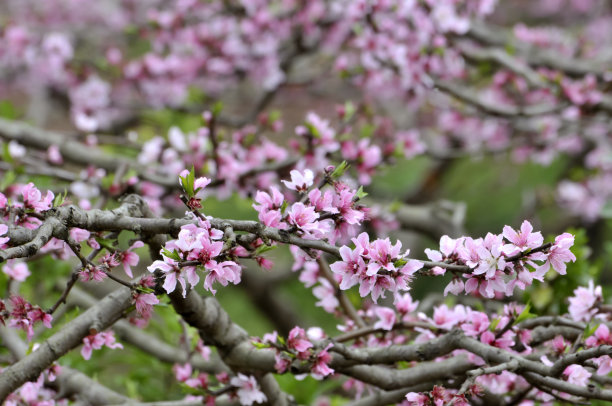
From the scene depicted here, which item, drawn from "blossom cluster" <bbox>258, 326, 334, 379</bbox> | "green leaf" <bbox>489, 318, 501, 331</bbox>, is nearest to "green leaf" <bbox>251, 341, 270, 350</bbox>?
"blossom cluster" <bbox>258, 326, 334, 379</bbox>

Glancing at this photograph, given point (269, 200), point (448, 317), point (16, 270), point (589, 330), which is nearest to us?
point (269, 200)

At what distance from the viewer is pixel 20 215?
1960 millimetres

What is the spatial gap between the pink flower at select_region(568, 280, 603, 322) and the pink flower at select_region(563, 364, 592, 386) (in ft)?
1.39

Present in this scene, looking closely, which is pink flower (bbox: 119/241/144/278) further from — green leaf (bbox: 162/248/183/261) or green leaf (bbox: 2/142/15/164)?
green leaf (bbox: 2/142/15/164)

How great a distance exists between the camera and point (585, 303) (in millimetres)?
2438

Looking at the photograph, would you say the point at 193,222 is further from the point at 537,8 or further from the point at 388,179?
the point at 537,8

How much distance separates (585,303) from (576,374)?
0.49m

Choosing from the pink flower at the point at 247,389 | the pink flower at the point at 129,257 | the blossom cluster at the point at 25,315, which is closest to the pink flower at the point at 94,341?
the blossom cluster at the point at 25,315

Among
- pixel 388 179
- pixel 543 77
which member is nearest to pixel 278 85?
pixel 543 77

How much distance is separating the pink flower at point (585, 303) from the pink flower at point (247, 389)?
3.81 feet

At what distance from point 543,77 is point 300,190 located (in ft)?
8.81

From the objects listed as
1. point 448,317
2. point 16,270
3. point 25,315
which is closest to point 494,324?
point 448,317

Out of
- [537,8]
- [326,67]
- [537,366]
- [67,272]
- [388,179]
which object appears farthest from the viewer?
[537,8]

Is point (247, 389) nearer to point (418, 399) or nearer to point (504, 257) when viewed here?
point (418, 399)
